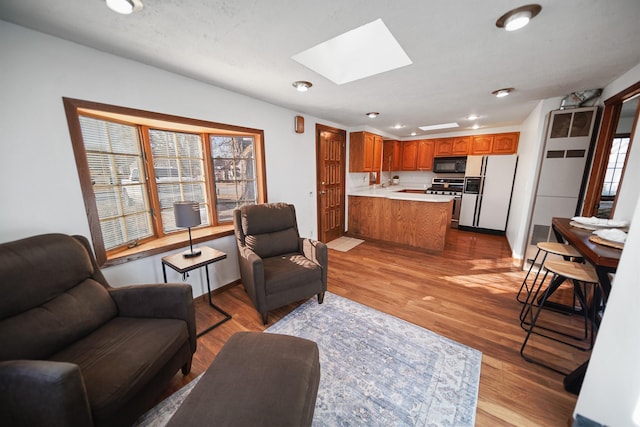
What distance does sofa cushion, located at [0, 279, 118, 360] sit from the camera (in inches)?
39.9

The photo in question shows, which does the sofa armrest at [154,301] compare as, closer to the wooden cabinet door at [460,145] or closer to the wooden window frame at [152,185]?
the wooden window frame at [152,185]

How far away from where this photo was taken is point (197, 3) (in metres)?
1.12

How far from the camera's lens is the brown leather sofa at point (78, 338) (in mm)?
809

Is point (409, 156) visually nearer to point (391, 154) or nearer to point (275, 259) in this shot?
point (391, 154)

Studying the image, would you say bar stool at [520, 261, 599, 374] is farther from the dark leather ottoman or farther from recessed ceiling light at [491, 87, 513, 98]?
recessed ceiling light at [491, 87, 513, 98]

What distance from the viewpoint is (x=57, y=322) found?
45.3 inches

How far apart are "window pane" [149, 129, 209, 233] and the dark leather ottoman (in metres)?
1.88

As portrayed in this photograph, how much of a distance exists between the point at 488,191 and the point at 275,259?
184 inches

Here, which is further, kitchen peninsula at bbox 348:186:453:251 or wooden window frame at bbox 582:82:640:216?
kitchen peninsula at bbox 348:186:453:251

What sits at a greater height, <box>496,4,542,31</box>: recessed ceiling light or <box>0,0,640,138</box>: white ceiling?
<box>0,0,640,138</box>: white ceiling

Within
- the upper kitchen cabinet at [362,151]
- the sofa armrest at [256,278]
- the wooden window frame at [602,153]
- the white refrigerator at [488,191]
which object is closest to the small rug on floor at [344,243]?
the upper kitchen cabinet at [362,151]

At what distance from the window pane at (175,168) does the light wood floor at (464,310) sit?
1.17 metres

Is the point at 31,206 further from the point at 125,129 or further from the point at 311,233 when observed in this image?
the point at 311,233

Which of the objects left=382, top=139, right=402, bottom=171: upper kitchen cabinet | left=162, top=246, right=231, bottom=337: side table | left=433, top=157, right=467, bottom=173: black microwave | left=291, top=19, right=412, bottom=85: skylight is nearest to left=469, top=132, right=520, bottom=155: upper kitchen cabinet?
left=433, top=157, right=467, bottom=173: black microwave
